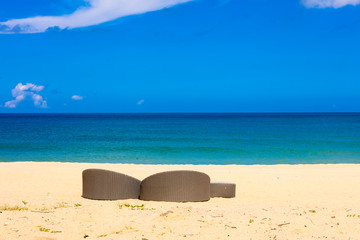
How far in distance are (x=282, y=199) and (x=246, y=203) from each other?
1.33m

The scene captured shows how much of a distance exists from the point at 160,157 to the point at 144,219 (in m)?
22.2

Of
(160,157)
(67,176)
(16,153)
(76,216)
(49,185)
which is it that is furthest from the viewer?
(16,153)

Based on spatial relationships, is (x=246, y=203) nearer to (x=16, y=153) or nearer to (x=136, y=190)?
(x=136, y=190)

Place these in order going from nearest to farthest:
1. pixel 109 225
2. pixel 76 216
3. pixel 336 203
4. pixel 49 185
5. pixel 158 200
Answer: pixel 109 225
pixel 76 216
pixel 158 200
pixel 336 203
pixel 49 185

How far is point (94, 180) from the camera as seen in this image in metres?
9.41

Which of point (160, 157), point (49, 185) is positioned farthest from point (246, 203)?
point (160, 157)

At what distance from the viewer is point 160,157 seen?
2853 centimetres

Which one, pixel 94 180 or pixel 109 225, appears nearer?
pixel 109 225

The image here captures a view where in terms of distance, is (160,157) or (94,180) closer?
(94,180)

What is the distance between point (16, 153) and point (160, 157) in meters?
11.3

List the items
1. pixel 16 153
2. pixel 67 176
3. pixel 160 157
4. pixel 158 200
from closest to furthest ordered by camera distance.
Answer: pixel 158 200 < pixel 67 176 < pixel 160 157 < pixel 16 153

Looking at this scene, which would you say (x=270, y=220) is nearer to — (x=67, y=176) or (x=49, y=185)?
(x=49, y=185)

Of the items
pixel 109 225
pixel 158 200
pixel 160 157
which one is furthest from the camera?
pixel 160 157

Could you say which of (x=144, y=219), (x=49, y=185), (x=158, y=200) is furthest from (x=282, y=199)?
(x=49, y=185)
